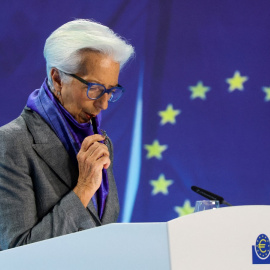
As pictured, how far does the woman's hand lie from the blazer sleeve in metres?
0.04

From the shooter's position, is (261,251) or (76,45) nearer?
(261,251)

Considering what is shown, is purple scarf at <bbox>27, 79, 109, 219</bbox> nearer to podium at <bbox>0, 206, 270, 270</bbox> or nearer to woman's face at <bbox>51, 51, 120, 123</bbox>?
woman's face at <bbox>51, 51, 120, 123</bbox>

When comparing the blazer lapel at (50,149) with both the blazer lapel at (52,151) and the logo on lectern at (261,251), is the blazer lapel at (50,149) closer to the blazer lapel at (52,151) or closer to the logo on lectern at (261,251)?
the blazer lapel at (52,151)

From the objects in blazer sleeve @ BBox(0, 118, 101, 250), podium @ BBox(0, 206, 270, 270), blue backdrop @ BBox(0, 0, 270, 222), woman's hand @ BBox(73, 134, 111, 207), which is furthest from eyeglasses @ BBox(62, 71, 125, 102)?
blue backdrop @ BBox(0, 0, 270, 222)

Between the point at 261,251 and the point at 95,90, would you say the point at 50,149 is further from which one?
the point at 261,251

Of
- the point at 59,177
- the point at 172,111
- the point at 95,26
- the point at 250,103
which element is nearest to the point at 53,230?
the point at 59,177

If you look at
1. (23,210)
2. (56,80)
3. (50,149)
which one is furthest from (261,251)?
(56,80)

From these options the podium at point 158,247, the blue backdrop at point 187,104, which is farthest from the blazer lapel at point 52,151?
the blue backdrop at point 187,104

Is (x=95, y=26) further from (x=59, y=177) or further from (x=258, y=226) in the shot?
(x=258, y=226)

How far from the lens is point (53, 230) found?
1.11 meters

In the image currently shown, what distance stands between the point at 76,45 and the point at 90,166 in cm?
29

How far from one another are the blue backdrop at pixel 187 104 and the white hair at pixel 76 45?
1.28 m

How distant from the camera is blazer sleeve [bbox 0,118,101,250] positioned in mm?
1128

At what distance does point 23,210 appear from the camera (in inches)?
45.1
